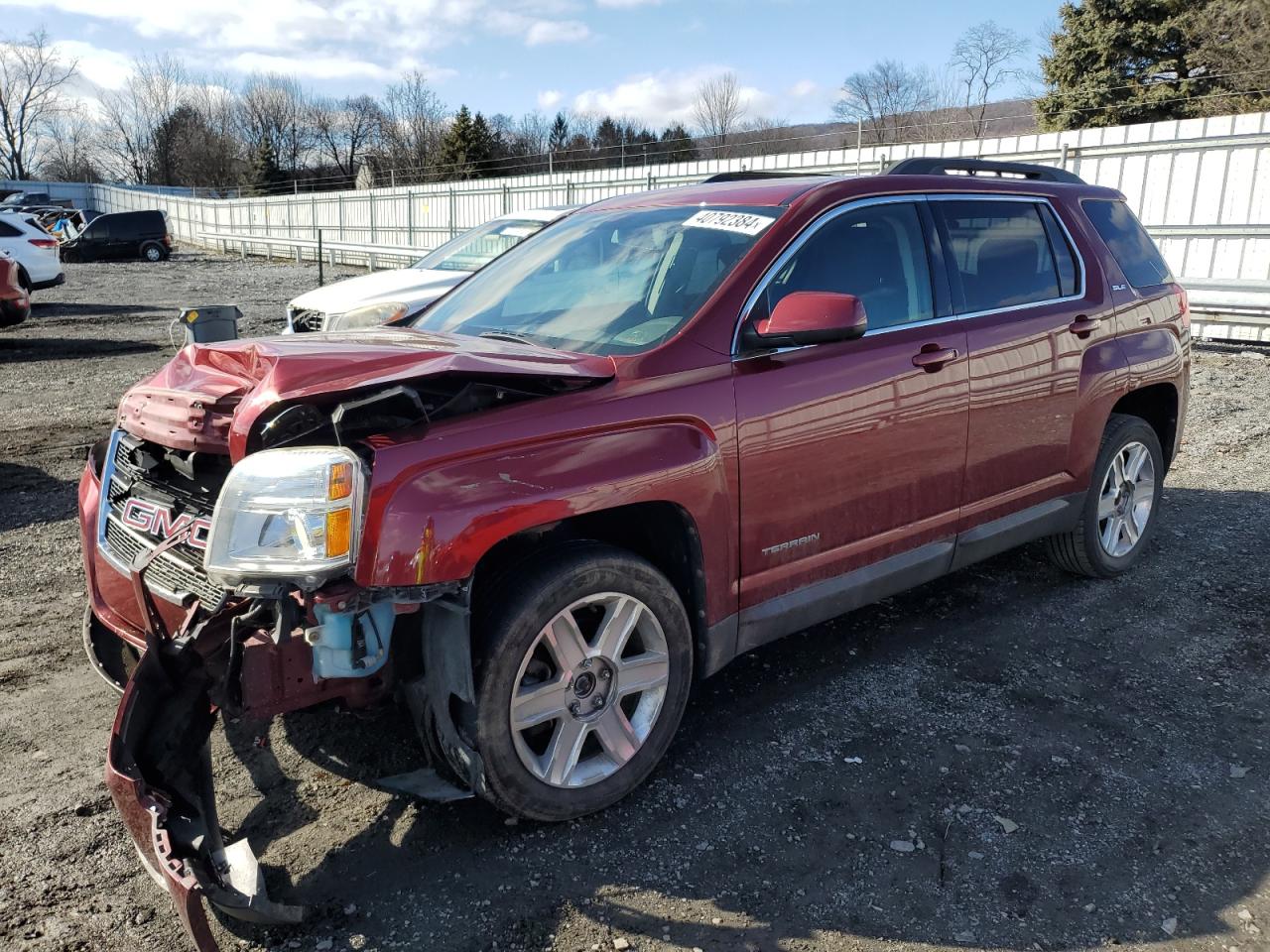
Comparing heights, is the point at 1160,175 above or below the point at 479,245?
above

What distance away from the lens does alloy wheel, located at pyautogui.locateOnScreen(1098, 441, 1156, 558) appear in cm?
489

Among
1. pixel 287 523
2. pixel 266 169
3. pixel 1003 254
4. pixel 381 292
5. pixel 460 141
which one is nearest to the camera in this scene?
pixel 287 523

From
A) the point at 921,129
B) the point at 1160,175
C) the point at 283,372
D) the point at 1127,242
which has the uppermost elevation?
the point at 921,129

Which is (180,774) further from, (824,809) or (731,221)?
(731,221)

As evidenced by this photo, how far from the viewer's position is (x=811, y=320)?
311 cm

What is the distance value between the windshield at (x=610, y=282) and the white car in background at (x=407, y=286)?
3.76 meters

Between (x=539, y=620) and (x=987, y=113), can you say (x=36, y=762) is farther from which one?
(x=987, y=113)

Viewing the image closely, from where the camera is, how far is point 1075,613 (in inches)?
180

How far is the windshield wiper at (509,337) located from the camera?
3400mm

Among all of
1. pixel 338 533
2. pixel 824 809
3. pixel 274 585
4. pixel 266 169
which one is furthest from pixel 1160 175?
pixel 266 169

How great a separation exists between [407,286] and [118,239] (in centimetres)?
2957

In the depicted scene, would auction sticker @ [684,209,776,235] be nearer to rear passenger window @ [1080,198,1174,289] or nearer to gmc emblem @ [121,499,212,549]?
gmc emblem @ [121,499,212,549]

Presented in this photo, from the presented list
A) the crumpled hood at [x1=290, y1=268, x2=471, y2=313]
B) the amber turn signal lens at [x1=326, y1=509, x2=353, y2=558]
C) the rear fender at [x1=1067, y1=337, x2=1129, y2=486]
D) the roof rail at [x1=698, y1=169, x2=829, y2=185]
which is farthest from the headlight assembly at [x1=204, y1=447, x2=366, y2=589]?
the crumpled hood at [x1=290, y1=268, x2=471, y2=313]

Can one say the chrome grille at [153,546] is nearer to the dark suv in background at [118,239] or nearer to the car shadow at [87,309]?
the car shadow at [87,309]
